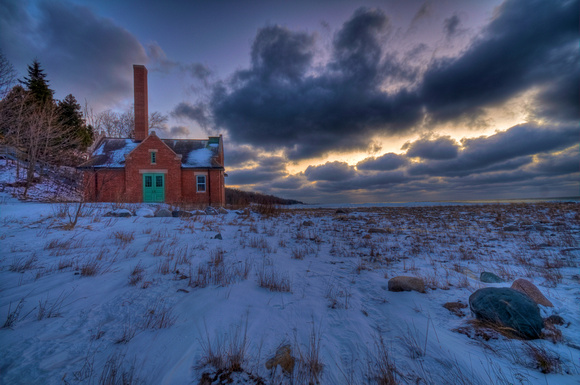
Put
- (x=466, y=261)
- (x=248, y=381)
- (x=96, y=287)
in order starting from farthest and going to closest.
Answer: (x=466, y=261) → (x=96, y=287) → (x=248, y=381)

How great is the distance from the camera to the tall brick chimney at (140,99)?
2317 centimetres

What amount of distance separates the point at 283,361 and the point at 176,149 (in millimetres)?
26969

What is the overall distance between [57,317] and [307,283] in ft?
10.1

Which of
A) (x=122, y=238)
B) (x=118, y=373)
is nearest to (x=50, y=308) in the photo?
(x=118, y=373)

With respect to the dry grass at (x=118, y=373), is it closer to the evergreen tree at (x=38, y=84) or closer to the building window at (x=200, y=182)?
the building window at (x=200, y=182)

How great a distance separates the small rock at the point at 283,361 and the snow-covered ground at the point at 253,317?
44 millimetres

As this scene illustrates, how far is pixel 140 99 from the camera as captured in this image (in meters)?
23.3

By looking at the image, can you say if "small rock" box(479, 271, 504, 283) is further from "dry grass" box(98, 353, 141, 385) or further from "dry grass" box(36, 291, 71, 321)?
"dry grass" box(36, 291, 71, 321)

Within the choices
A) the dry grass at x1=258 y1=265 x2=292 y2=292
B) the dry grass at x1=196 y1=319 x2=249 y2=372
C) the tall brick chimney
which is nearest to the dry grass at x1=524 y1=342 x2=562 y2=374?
the dry grass at x1=196 y1=319 x2=249 y2=372

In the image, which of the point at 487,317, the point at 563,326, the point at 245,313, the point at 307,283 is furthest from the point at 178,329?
the point at 563,326

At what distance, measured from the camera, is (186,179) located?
2278cm

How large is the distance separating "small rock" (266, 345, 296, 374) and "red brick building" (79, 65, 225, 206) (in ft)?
68.1

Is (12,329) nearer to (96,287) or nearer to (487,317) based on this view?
(96,287)

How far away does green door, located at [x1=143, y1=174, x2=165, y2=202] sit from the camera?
2141cm
